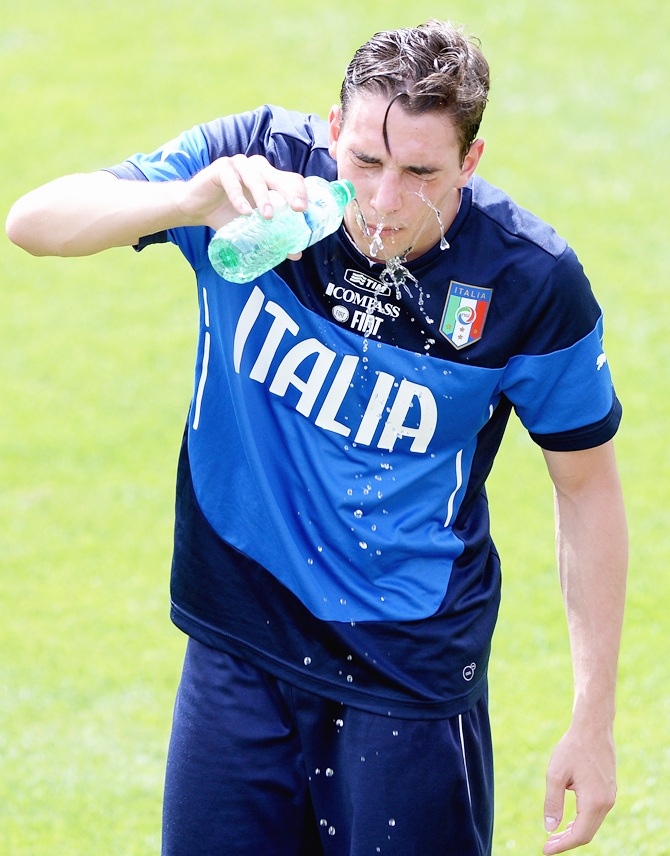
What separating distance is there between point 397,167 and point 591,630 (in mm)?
1223

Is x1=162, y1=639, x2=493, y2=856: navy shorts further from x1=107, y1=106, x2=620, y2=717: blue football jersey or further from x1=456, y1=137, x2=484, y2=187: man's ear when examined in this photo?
x1=456, y1=137, x2=484, y2=187: man's ear

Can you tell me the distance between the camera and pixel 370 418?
3322mm

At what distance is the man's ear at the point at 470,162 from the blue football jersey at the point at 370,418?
8 cm

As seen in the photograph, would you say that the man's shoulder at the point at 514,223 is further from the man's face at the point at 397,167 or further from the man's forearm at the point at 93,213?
the man's forearm at the point at 93,213

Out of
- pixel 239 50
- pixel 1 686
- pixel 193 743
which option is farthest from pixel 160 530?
pixel 239 50

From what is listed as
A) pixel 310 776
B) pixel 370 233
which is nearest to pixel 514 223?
pixel 370 233

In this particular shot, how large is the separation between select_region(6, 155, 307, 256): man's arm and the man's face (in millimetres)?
261

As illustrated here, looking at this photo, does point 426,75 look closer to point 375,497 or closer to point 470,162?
point 470,162

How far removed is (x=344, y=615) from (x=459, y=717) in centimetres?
38

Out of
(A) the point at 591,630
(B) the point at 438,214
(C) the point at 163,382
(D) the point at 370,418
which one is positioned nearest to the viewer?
(B) the point at 438,214

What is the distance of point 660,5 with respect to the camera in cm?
1366

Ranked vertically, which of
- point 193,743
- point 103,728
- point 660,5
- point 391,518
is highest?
point 660,5

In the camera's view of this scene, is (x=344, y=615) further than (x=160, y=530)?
No

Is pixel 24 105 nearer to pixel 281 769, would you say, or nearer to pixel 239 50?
pixel 239 50
